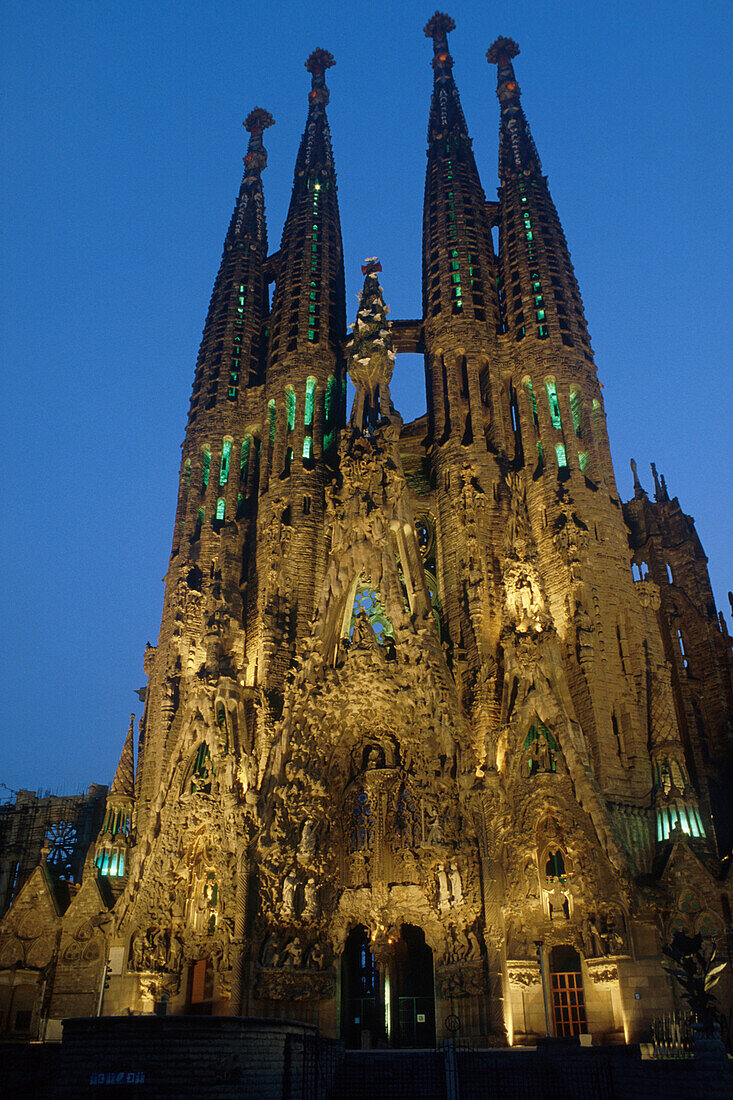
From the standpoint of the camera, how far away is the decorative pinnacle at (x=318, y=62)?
204ft

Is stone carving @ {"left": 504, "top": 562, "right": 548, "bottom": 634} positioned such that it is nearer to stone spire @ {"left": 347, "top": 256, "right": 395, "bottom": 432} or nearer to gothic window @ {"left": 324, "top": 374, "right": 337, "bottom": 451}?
stone spire @ {"left": 347, "top": 256, "right": 395, "bottom": 432}

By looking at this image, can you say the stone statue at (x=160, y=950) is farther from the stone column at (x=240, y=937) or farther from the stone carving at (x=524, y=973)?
the stone carving at (x=524, y=973)

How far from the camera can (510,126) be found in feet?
175

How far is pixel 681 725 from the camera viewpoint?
38656 millimetres

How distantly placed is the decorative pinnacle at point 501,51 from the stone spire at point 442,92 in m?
2.74

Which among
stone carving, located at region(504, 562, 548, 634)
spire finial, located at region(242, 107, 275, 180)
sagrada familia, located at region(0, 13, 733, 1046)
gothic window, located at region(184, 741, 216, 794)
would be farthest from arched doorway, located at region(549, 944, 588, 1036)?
spire finial, located at region(242, 107, 275, 180)

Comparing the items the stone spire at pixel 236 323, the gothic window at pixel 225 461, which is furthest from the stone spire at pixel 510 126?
the gothic window at pixel 225 461

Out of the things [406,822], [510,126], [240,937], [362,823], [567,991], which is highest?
[510,126]

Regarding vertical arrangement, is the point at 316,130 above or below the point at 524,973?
above

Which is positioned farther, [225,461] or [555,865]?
[225,461]

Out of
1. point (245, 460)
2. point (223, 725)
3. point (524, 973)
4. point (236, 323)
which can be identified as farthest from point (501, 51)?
point (524, 973)

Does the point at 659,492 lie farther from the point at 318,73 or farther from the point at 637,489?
the point at 318,73

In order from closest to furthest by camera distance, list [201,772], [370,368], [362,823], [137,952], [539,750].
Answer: [539,750]
[137,952]
[362,823]
[201,772]
[370,368]

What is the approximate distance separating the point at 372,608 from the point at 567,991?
15.7 m
